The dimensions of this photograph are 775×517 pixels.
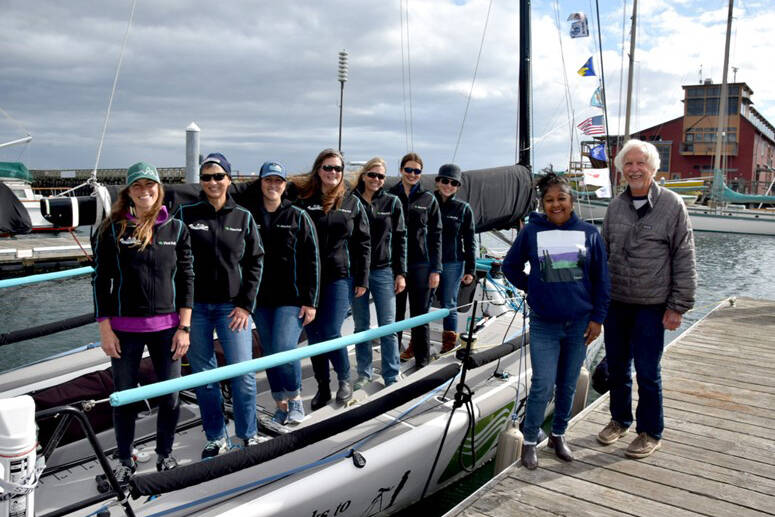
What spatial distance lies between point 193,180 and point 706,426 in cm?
479

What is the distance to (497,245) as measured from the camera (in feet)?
65.7

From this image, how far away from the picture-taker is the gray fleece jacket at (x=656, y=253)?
3018 mm

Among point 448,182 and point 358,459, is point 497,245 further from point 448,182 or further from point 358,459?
point 358,459

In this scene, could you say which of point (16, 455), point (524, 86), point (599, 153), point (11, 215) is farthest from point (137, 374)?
point (599, 153)

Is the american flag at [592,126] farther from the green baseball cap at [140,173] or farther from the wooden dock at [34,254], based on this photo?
the wooden dock at [34,254]

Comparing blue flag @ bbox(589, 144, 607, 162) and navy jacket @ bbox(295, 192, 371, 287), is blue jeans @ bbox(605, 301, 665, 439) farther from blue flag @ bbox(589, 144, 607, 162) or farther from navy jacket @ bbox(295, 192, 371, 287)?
blue flag @ bbox(589, 144, 607, 162)

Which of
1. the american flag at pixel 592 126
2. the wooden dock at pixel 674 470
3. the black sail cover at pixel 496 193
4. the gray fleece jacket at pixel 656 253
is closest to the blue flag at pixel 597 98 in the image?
the american flag at pixel 592 126

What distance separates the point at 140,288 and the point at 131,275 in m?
0.08

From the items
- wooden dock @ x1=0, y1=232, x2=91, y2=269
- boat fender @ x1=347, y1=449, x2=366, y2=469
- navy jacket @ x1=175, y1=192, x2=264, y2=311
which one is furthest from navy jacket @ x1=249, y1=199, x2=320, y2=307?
wooden dock @ x1=0, y1=232, x2=91, y2=269

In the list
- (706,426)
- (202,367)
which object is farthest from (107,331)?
(706,426)

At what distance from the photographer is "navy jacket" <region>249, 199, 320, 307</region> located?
3.56 m

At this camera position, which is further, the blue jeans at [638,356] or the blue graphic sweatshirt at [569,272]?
the blue jeans at [638,356]

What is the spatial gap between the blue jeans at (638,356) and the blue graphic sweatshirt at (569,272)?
0.91 feet

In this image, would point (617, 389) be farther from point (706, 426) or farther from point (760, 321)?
point (760, 321)
